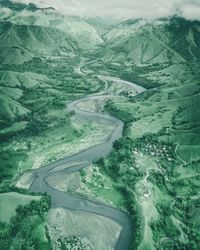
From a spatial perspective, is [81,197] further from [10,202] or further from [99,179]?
[10,202]

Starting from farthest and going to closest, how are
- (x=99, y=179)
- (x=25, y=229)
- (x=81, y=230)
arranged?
(x=99, y=179), (x=81, y=230), (x=25, y=229)

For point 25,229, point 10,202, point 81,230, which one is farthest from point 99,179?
point 25,229

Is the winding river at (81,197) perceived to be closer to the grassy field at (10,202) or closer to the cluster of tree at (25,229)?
the cluster of tree at (25,229)

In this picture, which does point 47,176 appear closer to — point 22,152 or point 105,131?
point 22,152

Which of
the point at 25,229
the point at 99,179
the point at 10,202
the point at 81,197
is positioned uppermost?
the point at 10,202

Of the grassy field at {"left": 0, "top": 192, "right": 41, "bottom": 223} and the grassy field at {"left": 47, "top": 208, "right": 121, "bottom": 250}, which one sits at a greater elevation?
the grassy field at {"left": 0, "top": 192, "right": 41, "bottom": 223}

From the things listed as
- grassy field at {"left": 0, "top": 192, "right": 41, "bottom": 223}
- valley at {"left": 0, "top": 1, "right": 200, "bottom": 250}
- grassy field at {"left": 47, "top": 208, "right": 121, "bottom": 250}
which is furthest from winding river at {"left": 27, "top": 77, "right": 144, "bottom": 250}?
grassy field at {"left": 0, "top": 192, "right": 41, "bottom": 223}

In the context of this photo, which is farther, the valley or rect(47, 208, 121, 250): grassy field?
the valley

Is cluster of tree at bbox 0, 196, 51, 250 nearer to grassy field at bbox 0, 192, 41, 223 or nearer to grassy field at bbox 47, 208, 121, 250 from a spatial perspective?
grassy field at bbox 0, 192, 41, 223

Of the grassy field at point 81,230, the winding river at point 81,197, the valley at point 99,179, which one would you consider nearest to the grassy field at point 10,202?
the valley at point 99,179

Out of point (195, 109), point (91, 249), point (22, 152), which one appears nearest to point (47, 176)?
point (22, 152)

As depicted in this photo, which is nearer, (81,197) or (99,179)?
(81,197)

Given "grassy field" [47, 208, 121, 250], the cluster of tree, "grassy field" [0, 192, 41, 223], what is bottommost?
"grassy field" [47, 208, 121, 250]
